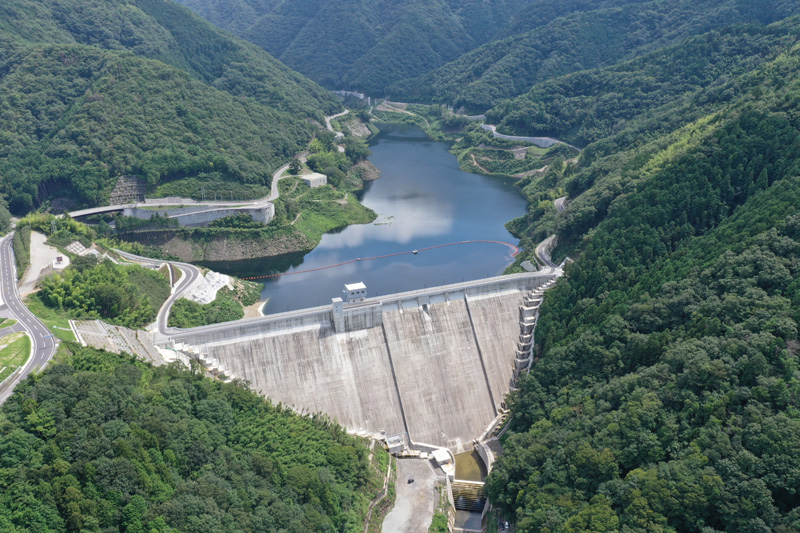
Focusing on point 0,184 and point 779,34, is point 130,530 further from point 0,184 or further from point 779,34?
point 779,34

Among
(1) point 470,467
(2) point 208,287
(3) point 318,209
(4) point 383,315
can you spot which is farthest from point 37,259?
(3) point 318,209

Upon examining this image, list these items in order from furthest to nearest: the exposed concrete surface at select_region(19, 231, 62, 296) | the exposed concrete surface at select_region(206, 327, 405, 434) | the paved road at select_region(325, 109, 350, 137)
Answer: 1. the paved road at select_region(325, 109, 350, 137)
2. the exposed concrete surface at select_region(19, 231, 62, 296)
3. the exposed concrete surface at select_region(206, 327, 405, 434)

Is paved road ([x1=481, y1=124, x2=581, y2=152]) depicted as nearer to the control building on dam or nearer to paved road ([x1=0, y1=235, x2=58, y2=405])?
the control building on dam

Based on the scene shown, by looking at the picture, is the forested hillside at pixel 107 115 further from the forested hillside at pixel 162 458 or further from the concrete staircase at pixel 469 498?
the concrete staircase at pixel 469 498

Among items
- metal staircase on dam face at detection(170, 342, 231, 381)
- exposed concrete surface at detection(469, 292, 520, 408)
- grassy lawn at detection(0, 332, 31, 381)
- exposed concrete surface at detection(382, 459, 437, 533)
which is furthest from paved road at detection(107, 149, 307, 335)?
exposed concrete surface at detection(469, 292, 520, 408)

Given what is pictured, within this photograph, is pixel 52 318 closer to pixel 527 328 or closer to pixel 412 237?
pixel 527 328

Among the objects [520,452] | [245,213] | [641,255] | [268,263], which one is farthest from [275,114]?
[520,452]
